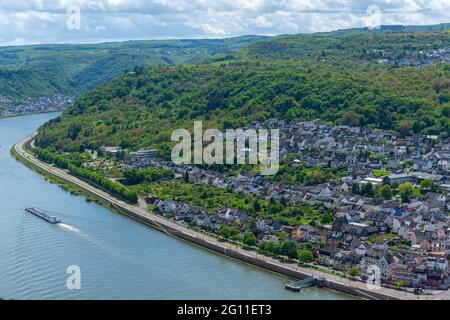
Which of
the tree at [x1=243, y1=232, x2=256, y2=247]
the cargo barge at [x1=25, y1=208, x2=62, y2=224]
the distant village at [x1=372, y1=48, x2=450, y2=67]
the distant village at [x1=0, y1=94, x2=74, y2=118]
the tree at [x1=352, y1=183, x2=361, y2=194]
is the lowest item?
the distant village at [x1=0, y1=94, x2=74, y2=118]

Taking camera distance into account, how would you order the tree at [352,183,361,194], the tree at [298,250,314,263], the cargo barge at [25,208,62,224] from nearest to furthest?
the tree at [298,250,314,263]
the cargo barge at [25,208,62,224]
the tree at [352,183,361,194]

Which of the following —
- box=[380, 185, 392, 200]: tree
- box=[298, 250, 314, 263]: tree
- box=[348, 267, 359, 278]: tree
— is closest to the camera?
box=[348, 267, 359, 278]: tree

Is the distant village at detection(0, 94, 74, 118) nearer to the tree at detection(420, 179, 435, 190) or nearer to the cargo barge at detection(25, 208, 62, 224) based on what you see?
the cargo barge at detection(25, 208, 62, 224)

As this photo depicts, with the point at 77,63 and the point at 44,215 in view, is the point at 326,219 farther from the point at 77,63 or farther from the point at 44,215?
the point at 77,63

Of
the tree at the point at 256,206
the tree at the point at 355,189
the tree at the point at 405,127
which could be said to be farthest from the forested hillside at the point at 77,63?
the tree at the point at 256,206

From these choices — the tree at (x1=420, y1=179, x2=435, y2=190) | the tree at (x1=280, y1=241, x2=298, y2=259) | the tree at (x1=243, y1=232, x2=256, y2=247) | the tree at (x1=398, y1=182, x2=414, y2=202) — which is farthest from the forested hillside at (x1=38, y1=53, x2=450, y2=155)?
the tree at (x1=280, y1=241, x2=298, y2=259)

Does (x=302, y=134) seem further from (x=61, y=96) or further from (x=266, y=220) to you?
(x=61, y=96)

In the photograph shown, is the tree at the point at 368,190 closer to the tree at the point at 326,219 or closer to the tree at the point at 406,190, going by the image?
the tree at the point at 406,190
